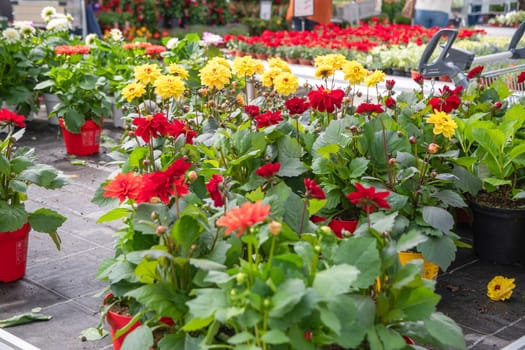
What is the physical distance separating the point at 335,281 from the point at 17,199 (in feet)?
6.74

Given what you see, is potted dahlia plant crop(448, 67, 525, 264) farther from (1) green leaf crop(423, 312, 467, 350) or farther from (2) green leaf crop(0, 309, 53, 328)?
(2) green leaf crop(0, 309, 53, 328)

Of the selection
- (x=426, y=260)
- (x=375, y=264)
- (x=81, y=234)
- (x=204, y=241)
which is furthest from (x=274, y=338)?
(x=81, y=234)

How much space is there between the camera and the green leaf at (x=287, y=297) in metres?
1.95

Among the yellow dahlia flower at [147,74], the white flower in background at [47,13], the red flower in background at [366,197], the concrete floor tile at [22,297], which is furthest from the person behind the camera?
the white flower in background at [47,13]

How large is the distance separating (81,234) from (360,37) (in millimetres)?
6476

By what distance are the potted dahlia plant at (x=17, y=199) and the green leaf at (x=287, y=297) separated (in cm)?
180

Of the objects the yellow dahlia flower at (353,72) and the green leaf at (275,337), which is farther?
the yellow dahlia flower at (353,72)

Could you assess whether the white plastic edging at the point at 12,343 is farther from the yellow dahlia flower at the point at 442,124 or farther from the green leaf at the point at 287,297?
the yellow dahlia flower at the point at 442,124

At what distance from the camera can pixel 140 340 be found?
237 cm

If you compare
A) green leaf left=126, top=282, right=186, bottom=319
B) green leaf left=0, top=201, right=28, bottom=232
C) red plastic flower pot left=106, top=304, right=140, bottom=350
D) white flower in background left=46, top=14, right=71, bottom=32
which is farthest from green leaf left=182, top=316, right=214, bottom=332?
white flower in background left=46, top=14, right=71, bottom=32

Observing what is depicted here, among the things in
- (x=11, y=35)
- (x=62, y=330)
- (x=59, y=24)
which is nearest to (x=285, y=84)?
(x=62, y=330)

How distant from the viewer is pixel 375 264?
2215 mm

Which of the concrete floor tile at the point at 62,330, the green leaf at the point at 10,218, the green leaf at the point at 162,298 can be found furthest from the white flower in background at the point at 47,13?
the green leaf at the point at 162,298

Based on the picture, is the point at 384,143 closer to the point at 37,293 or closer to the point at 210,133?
the point at 210,133
